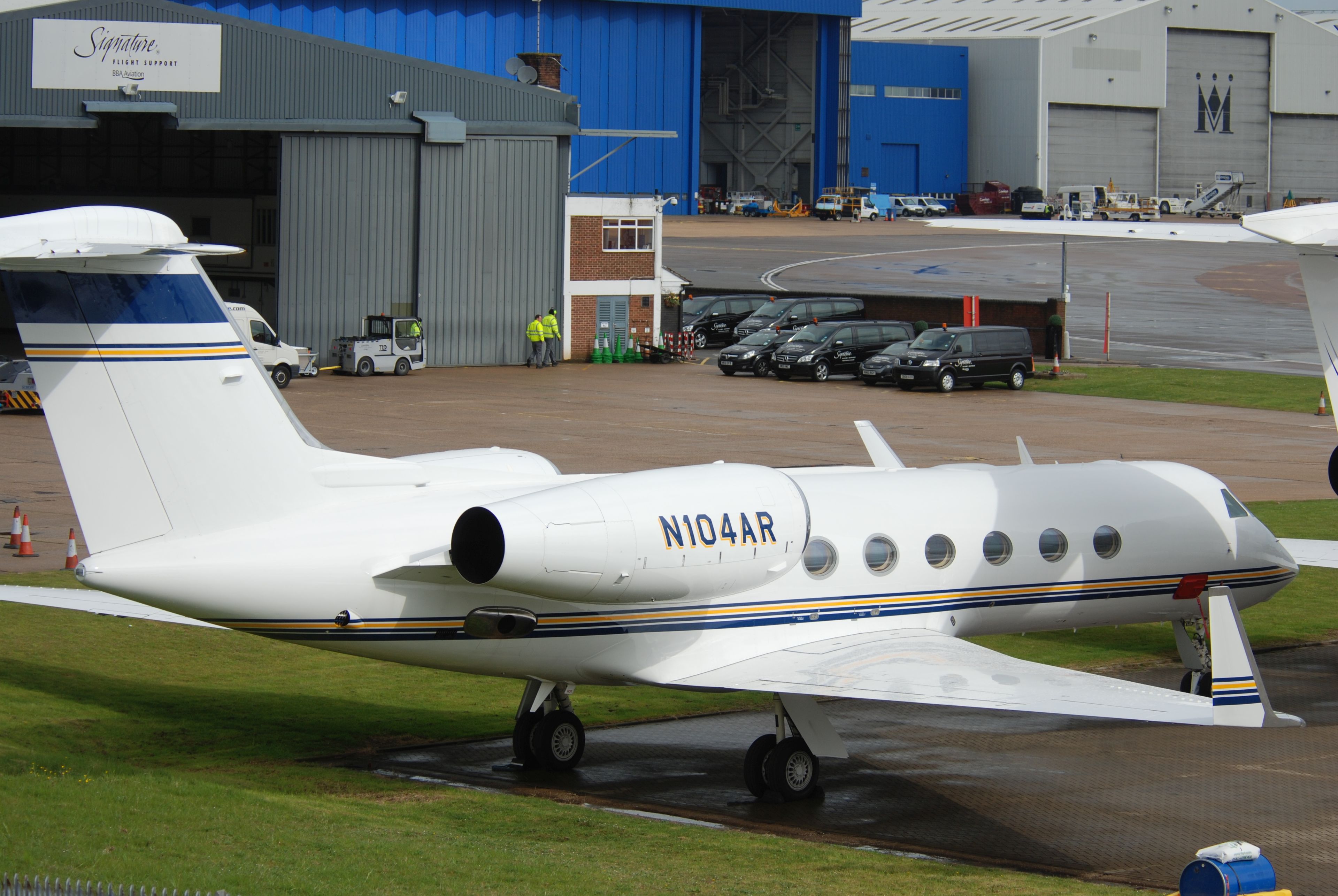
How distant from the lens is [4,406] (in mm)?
44500

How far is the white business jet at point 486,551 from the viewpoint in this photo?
1377 cm

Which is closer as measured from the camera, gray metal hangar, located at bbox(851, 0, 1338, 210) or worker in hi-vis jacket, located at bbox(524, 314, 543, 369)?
worker in hi-vis jacket, located at bbox(524, 314, 543, 369)

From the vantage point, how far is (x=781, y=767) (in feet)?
50.8

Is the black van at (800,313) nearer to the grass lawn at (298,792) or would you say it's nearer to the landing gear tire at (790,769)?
the grass lawn at (298,792)

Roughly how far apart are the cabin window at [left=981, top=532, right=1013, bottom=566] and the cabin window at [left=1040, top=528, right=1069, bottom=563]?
0.48 metres

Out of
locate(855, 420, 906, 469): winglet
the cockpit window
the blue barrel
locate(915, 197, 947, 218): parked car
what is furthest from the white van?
locate(915, 197, 947, 218): parked car

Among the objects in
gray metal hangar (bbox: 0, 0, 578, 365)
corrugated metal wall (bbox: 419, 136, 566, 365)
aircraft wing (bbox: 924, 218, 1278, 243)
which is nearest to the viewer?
aircraft wing (bbox: 924, 218, 1278, 243)

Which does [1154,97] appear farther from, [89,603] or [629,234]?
[89,603]

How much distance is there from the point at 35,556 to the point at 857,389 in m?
34.7

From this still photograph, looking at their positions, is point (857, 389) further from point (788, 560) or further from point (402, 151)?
point (788, 560)

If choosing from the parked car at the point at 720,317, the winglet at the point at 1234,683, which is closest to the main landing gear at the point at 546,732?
the winglet at the point at 1234,683

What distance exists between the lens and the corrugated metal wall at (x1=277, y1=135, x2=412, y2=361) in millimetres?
57188
